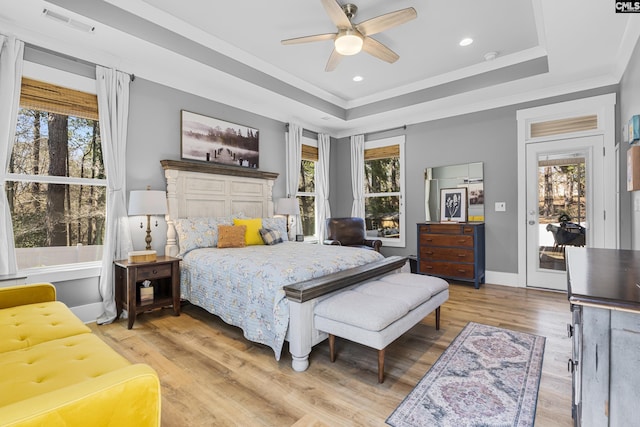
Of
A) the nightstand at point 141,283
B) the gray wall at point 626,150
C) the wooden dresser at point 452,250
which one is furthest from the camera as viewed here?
the wooden dresser at point 452,250

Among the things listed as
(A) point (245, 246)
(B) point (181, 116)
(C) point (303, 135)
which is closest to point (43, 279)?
(A) point (245, 246)

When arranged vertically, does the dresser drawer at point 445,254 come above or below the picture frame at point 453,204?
below

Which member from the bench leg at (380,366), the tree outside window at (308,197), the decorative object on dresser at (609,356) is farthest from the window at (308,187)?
the decorative object on dresser at (609,356)

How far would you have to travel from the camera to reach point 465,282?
4871 mm

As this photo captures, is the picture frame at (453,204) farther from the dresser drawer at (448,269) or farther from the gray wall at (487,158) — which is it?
the dresser drawer at (448,269)

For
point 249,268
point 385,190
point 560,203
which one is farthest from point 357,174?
point 249,268

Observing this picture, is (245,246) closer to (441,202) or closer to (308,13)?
(308,13)

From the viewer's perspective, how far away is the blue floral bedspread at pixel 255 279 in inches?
95.3

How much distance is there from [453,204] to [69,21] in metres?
5.20

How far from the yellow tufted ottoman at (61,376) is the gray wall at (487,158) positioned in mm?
4890

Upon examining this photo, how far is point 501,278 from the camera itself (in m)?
4.69

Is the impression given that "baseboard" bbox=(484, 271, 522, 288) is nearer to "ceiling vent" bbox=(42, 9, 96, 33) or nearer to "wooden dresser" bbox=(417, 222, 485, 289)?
"wooden dresser" bbox=(417, 222, 485, 289)

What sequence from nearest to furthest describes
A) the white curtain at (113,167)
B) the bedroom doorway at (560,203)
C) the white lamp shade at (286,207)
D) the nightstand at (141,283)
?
1. the nightstand at (141,283)
2. the white curtain at (113,167)
3. the bedroom doorway at (560,203)
4. the white lamp shade at (286,207)

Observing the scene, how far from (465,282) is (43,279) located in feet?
17.2
